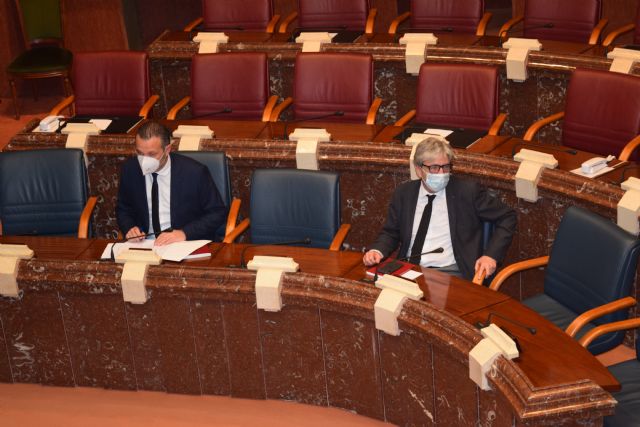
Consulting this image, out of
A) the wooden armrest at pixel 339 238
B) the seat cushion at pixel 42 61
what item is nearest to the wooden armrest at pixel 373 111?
the wooden armrest at pixel 339 238

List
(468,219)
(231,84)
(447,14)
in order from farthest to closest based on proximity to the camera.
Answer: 1. (447,14)
2. (231,84)
3. (468,219)

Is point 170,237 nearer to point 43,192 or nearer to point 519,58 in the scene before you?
point 43,192

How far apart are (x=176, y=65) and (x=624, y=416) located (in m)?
3.92

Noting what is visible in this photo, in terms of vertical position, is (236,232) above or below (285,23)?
below

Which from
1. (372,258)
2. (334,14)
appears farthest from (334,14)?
(372,258)

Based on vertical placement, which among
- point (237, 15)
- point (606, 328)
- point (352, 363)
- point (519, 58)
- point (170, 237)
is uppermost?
point (237, 15)

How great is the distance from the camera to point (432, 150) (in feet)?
14.0

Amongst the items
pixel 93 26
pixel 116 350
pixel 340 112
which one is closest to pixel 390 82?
pixel 340 112

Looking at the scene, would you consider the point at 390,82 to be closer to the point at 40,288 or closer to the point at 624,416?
the point at 40,288

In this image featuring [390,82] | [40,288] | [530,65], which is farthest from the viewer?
[390,82]

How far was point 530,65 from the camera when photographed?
5.60m

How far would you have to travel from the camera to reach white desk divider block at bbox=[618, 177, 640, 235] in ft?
13.4

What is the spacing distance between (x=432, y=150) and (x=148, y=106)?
7.55 ft

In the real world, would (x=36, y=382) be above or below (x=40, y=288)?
below
